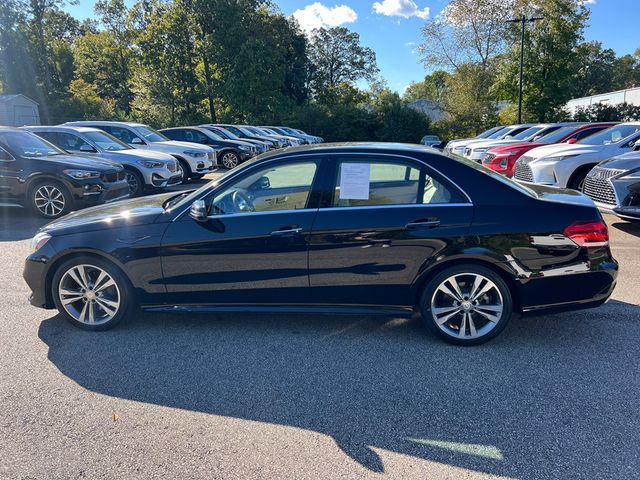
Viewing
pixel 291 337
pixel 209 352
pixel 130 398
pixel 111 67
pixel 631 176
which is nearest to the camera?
pixel 130 398

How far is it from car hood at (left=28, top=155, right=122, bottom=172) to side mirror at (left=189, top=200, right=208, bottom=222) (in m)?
5.82

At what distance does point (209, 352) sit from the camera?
3.65m

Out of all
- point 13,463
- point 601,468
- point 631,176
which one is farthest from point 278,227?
point 631,176

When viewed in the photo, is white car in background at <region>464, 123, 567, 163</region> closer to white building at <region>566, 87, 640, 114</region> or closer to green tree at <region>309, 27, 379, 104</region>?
white building at <region>566, 87, 640, 114</region>

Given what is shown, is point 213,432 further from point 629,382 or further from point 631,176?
point 631,176

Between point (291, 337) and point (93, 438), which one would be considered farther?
point (291, 337)

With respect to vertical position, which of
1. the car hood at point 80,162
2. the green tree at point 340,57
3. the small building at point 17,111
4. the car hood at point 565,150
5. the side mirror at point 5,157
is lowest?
the car hood at point 565,150

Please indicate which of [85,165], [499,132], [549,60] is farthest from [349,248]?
[549,60]

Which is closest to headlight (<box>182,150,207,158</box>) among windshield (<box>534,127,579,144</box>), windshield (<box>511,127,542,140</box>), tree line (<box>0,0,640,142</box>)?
windshield (<box>534,127,579,144</box>)

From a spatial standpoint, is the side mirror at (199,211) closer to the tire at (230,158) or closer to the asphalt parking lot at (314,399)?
the asphalt parking lot at (314,399)

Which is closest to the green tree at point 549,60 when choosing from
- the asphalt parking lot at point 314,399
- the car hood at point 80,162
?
the car hood at point 80,162

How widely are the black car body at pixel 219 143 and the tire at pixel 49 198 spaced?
8454mm

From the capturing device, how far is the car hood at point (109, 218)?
12.8 feet

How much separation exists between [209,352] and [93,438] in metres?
1.10
